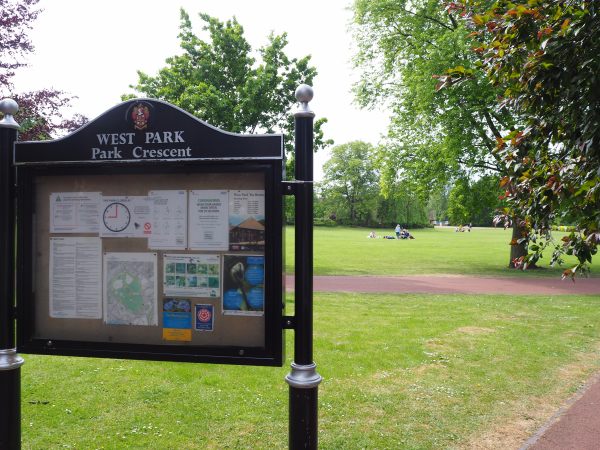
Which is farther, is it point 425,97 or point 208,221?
point 425,97

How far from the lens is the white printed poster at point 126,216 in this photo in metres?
3.34

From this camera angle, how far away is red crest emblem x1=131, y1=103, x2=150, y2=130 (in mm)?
3293

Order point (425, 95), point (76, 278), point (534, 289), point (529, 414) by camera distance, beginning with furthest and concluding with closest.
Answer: point (425, 95) → point (534, 289) → point (529, 414) → point (76, 278)

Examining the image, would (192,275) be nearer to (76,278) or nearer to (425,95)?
(76,278)

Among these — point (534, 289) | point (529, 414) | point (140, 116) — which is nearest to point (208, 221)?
point (140, 116)

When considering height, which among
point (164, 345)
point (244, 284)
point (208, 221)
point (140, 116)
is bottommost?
point (164, 345)

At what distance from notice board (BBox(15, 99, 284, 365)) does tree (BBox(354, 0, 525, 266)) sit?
1808 centimetres

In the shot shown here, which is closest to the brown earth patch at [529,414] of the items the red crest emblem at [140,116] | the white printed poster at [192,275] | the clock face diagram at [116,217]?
the white printed poster at [192,275]

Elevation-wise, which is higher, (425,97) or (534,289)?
(425,97)

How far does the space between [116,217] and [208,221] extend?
25.1 inches

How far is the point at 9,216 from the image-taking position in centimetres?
341

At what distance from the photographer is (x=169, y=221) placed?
10.8 ft

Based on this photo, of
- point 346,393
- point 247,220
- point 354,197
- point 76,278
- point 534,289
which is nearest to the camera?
point 247,220

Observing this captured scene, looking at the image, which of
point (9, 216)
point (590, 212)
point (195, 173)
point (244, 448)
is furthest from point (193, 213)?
point (590, 212)
